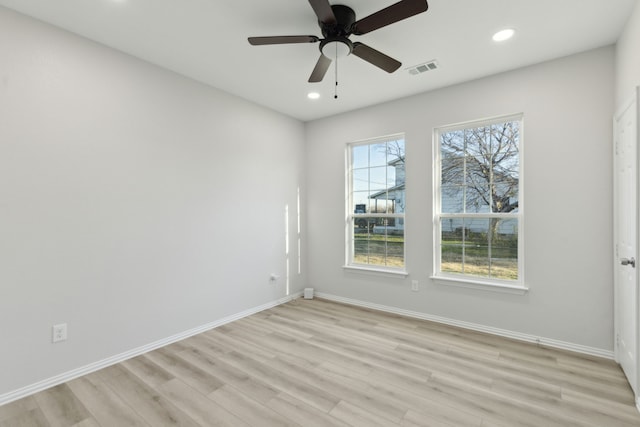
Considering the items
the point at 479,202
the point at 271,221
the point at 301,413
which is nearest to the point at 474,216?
the point at 479,202

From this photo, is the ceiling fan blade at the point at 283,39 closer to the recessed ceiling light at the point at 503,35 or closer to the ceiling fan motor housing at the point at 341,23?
the ceiling fan motor housing at the point at 341,23

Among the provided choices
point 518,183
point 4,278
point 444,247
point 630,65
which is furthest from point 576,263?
point 4,278

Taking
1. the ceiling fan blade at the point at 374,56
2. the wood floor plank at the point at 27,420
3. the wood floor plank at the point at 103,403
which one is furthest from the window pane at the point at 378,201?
the wood floor plank at the point at 27,420

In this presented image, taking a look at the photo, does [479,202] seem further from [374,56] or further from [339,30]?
[339,30]

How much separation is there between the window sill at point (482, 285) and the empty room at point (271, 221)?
0.08 feet

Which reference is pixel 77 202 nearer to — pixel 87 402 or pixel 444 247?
pixel 87 402

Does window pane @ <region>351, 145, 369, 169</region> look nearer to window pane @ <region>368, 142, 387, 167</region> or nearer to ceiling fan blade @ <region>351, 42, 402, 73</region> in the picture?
window pane @ <region>368, 142, 387, 167</region>

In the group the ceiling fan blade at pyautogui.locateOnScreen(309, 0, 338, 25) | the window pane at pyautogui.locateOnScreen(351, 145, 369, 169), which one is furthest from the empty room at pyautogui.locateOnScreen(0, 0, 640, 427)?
the window pane at pyautogui.locateOnScreen(351, 145, 369, 169)

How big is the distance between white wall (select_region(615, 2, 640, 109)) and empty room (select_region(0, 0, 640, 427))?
0.10ft

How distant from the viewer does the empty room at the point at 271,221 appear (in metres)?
2.13

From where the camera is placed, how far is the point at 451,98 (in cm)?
346

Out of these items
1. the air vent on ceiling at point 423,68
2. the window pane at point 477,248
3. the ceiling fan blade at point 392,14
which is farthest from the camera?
the window pane at point 477,248

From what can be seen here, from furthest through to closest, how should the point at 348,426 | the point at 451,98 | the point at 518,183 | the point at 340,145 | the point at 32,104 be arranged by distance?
the point at 340,145, the point at 451,98, the point at 518,183, the point at 32,104, the point at 348,426

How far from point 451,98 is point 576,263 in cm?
206
